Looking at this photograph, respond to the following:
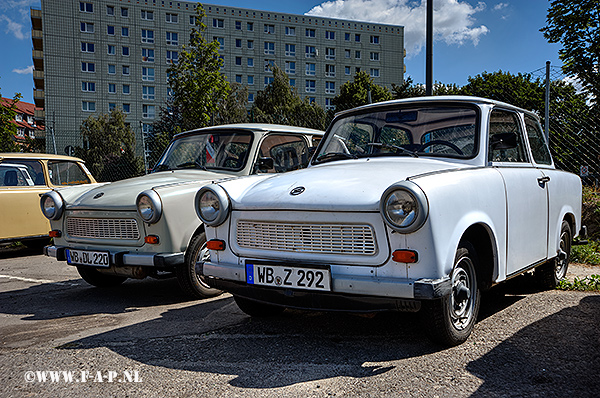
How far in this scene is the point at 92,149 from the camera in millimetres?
47406

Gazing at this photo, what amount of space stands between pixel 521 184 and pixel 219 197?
7.78 ft

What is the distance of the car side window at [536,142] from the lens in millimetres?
4883

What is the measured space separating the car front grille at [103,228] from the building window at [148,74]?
174 feet

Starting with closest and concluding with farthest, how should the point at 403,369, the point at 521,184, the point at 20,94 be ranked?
the point at 403,369, the point at 521,184, the point at 20,94

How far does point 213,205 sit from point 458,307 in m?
1.86

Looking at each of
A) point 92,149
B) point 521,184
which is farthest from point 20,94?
point 92,149

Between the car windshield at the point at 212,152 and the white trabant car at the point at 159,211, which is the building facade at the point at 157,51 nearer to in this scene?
the car windshield at the point at 212,152

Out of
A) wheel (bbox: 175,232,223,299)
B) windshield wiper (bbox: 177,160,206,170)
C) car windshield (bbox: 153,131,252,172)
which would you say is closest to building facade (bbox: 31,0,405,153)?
car windshield (bbox: 153,131,252,172)

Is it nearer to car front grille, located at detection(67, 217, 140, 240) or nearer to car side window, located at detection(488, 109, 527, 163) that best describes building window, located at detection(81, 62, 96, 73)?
car front grille, located at detection(67, 217, 140, 240)

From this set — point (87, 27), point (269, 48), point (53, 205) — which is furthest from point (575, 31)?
point (87, 27)

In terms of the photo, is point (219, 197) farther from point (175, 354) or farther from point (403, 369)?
point (403, 369)

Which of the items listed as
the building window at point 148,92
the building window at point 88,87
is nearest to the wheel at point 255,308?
the building window at point 88,87

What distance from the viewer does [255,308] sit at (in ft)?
14.0

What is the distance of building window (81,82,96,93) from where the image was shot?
52.1 meters
